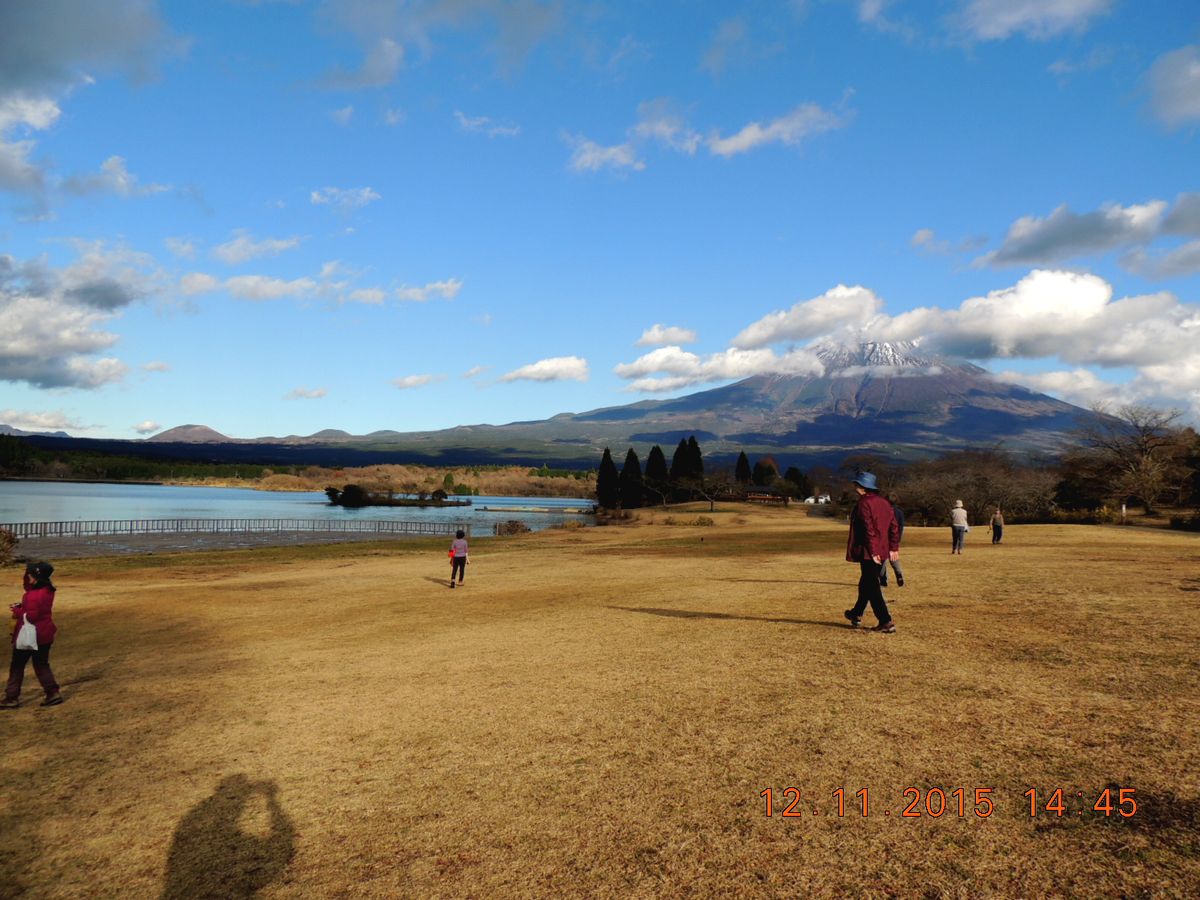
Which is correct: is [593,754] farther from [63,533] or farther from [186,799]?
[63,533]

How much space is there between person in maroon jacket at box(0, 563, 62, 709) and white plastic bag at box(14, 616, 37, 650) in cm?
4

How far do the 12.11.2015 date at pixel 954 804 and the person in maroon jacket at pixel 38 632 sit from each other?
34.5ft

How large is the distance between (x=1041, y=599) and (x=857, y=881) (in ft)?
38.1

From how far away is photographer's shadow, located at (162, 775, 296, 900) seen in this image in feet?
18.4

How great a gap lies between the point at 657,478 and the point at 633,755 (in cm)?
10296

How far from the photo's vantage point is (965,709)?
7.73 meters

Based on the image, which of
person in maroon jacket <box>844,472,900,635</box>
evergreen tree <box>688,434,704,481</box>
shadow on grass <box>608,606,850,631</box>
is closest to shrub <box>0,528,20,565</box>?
shadow on grass <box>608,606,850,631</box>

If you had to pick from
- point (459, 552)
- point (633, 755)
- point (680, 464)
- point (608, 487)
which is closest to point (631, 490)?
point (608, 487)

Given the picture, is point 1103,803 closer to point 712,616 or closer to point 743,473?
point 712,616

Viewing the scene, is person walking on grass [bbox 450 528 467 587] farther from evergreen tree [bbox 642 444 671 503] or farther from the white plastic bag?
evergreen tree [bbox 642 444 671 503]

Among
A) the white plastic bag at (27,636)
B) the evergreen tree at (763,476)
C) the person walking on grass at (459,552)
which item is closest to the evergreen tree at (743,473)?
the evergreen tree at (763,476)

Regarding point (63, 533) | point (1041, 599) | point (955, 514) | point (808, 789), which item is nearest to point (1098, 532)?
point (955, 514)

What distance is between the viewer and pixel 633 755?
7.27 m

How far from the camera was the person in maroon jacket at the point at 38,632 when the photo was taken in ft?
34.5
